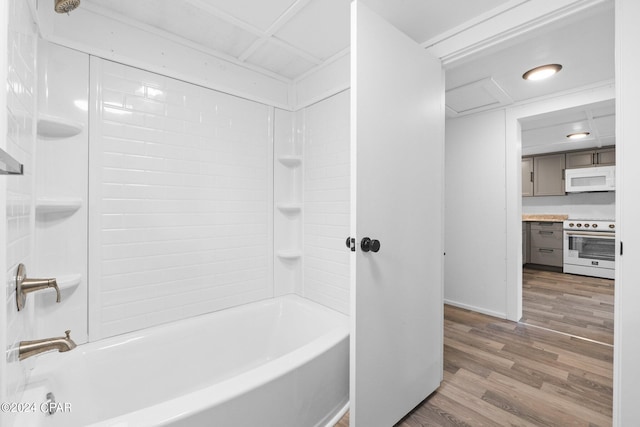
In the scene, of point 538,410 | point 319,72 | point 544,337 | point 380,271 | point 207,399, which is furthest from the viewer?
point 544,337

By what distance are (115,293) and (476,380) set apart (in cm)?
240

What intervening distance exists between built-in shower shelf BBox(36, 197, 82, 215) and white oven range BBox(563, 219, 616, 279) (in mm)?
6276

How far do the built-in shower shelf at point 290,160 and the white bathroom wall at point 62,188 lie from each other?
1.28 metres

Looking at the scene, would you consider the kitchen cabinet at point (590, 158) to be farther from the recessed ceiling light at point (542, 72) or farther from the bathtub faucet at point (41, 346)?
the bathtub faucet at point (41, 346)

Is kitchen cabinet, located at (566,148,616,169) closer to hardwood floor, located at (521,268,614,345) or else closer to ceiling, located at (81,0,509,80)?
hardwood floor, located at (521,268,614,345)

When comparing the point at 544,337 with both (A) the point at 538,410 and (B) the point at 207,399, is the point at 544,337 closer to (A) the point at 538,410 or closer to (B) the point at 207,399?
(A) the point at 538,410

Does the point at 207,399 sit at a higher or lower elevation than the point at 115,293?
lower

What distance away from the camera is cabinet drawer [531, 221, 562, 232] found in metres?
4.95

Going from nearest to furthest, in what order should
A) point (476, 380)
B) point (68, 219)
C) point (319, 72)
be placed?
point (68, 219) → point (476, 380) → point (319, 72)

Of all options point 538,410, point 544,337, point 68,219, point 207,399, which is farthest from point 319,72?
point 544,337

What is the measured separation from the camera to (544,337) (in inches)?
101

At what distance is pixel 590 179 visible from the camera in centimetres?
461

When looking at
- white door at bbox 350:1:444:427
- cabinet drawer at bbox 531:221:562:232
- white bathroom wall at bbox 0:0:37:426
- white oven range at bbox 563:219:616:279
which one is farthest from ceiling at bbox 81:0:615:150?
cabinet drawer at bbox 531:221:562:232

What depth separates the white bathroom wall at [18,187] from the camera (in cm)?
90
